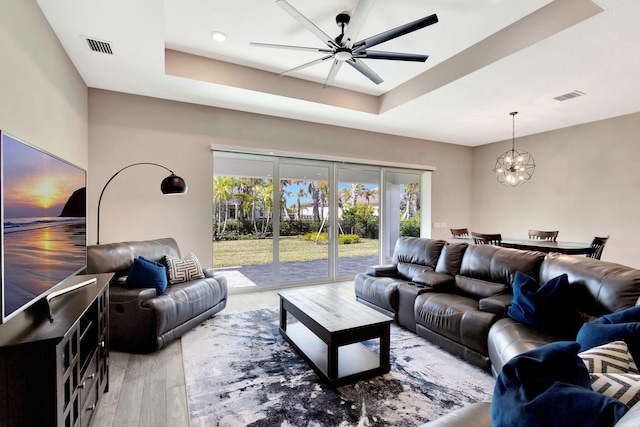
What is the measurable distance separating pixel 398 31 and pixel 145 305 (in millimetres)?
3301

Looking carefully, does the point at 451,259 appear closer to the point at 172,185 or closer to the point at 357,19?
the point at 357,19

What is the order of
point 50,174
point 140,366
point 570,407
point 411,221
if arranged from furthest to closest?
point 411,221 < point 140,366 < point 50,174 < point 570,407

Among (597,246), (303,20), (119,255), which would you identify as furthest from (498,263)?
(119,255)

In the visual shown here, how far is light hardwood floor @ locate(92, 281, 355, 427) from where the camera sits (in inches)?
75.2

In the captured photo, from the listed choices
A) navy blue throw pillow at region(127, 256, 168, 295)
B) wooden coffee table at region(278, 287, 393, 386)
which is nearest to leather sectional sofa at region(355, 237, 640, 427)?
wooden coffee table at region(278, 287, 393, 386)

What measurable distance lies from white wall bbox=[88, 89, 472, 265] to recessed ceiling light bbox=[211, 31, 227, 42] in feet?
4.86

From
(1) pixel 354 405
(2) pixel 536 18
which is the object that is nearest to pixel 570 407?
(1) pixel 354 405

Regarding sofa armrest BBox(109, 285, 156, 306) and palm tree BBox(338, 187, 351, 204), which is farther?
palm tree BBox(338, 187, 351, 204)

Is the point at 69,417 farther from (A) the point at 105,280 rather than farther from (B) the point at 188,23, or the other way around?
(B) the point at 188,23

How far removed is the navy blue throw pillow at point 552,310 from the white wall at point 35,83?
383 centimetres

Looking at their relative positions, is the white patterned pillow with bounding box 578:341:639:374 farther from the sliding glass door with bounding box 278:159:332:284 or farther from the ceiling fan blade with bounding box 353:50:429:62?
the sliding glass door with bounding box 278:159:332:284

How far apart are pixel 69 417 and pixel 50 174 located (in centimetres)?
126

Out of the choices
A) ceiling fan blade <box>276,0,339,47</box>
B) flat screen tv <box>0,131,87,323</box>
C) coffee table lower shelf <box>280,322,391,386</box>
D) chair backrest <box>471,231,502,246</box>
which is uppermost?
ceiling fan blade <box>276,0,339,47</box>

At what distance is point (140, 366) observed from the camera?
255 centimetres
